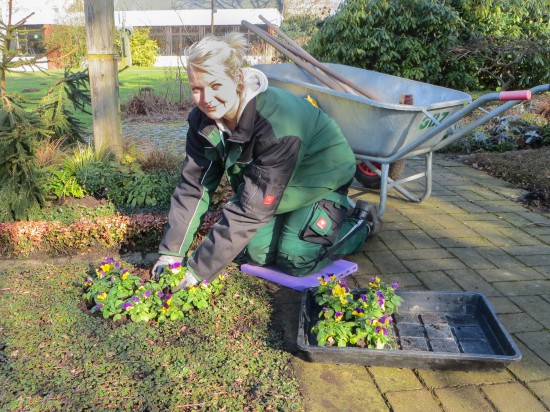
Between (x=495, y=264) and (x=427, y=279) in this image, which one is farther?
Answer: (x=495, y=264)

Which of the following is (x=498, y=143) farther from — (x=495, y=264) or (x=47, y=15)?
(x=47, y=15)

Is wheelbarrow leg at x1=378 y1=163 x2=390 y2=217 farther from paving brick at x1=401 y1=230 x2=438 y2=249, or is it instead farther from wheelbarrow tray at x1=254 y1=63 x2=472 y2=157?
paving brick at x1=401 y1=230 x2=438 y2=249

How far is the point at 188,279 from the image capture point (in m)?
2.48

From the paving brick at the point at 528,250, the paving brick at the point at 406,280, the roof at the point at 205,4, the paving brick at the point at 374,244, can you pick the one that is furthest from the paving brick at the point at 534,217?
the roof at the point at 205,4

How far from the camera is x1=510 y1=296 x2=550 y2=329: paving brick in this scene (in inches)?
101

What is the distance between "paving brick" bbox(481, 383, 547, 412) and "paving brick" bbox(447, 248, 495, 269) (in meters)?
1.19

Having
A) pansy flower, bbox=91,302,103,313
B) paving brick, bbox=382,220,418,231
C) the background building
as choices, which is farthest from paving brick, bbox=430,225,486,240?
the background building

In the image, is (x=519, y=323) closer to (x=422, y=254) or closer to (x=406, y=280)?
(x=406, y=280)

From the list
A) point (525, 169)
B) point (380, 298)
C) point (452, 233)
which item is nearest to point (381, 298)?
point (380, 298)

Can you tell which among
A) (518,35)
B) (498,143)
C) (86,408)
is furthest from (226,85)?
(518,35)

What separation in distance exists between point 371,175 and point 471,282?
1.79 m

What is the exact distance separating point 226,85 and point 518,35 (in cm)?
1024

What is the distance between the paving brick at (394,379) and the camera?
2.03 metres

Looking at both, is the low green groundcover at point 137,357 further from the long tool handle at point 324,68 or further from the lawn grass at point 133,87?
the lawn grass at point 133,87
